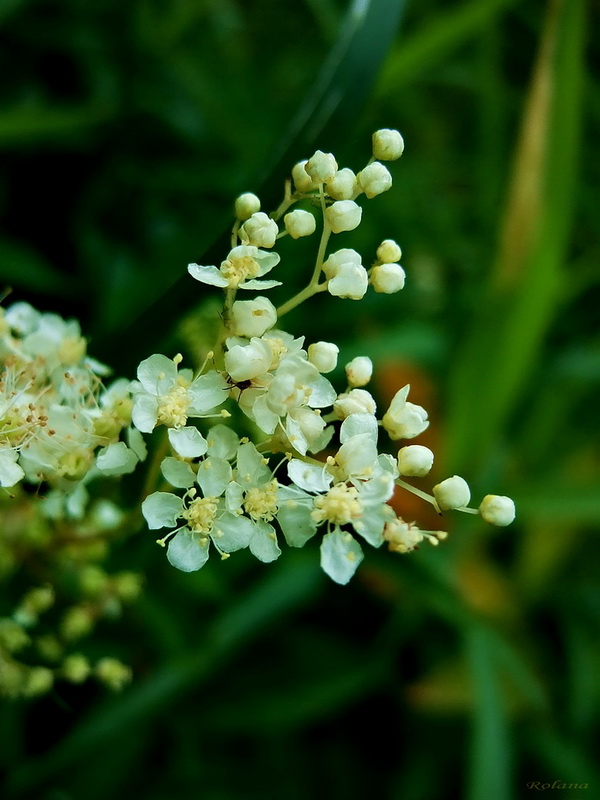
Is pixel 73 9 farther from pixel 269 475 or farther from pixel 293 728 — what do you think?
pixel 293 728

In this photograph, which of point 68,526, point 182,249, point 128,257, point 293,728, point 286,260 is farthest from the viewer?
point 128,257

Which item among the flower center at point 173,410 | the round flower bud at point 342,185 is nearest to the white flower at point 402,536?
the flower center at point 173,410

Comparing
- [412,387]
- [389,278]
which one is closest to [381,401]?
[412,387]

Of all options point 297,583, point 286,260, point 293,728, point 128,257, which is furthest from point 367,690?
point 128,257

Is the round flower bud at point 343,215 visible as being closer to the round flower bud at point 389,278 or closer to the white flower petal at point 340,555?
the round flower bud at point 389,278

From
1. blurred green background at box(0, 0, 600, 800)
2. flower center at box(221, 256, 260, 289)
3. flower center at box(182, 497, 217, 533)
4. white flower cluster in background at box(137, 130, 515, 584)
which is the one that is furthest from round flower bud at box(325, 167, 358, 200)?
blurred green background at box(0, 0, 600, 800)
